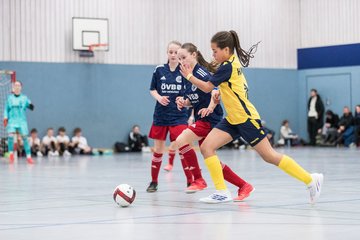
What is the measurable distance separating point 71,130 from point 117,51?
358cm

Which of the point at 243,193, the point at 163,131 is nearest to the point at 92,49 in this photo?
the point at 163,131

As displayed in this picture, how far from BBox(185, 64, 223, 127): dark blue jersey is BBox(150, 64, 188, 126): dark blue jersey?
91 centimetres

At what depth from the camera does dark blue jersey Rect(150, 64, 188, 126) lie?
11.5 meters

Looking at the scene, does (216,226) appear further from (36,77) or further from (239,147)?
(239,147)

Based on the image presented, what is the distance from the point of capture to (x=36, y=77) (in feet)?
89.2

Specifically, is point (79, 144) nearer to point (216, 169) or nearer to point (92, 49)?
point (92, 49)

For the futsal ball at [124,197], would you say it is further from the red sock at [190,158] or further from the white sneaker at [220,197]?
the red sock at [190,158]

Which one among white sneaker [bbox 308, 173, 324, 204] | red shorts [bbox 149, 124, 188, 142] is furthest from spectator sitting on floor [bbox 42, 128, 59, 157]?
white sneaker [bbox 308, 173, 324, 204]

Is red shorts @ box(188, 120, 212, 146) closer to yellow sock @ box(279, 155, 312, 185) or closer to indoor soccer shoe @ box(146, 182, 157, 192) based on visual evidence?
indoor soccer shoe @ box(146, 182, 157, 192)

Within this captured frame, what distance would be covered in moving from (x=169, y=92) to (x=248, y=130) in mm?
2834

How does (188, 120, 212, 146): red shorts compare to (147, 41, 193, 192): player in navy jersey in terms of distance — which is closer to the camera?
(188, 120, 212, 146): red shorts

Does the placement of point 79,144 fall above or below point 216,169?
below

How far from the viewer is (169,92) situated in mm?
11609

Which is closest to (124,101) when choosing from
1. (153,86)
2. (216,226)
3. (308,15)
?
(308,15)
